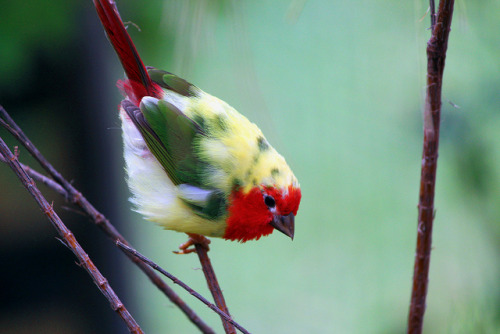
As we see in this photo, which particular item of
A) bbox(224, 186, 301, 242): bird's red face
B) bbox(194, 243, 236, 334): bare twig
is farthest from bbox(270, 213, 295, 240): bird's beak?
bbox(194, 243, 236, 334): bare twig

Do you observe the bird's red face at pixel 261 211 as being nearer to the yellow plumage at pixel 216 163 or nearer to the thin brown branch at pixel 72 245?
the yellow plumage at pixel 216 163

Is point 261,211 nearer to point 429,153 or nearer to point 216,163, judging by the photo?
point 216,163

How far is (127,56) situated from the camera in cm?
67

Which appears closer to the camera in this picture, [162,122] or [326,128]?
[162,122]

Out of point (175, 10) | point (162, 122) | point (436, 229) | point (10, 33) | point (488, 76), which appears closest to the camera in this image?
point (175, 10)

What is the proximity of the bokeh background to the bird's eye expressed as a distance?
0.19 meters

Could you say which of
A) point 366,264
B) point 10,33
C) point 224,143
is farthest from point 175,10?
point 366,264

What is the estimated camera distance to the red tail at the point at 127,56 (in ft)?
2.08

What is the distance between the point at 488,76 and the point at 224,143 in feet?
2.09

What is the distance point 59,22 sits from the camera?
142 centimetres

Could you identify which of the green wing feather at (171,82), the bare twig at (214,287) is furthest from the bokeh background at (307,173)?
the bare twig at (214,287)

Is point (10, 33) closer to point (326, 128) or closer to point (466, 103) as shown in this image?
point (326, 128)

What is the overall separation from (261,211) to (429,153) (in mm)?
288

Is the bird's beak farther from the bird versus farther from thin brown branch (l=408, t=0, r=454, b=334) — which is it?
thin brown branch (l=408, t=0, r=454, b=334)
